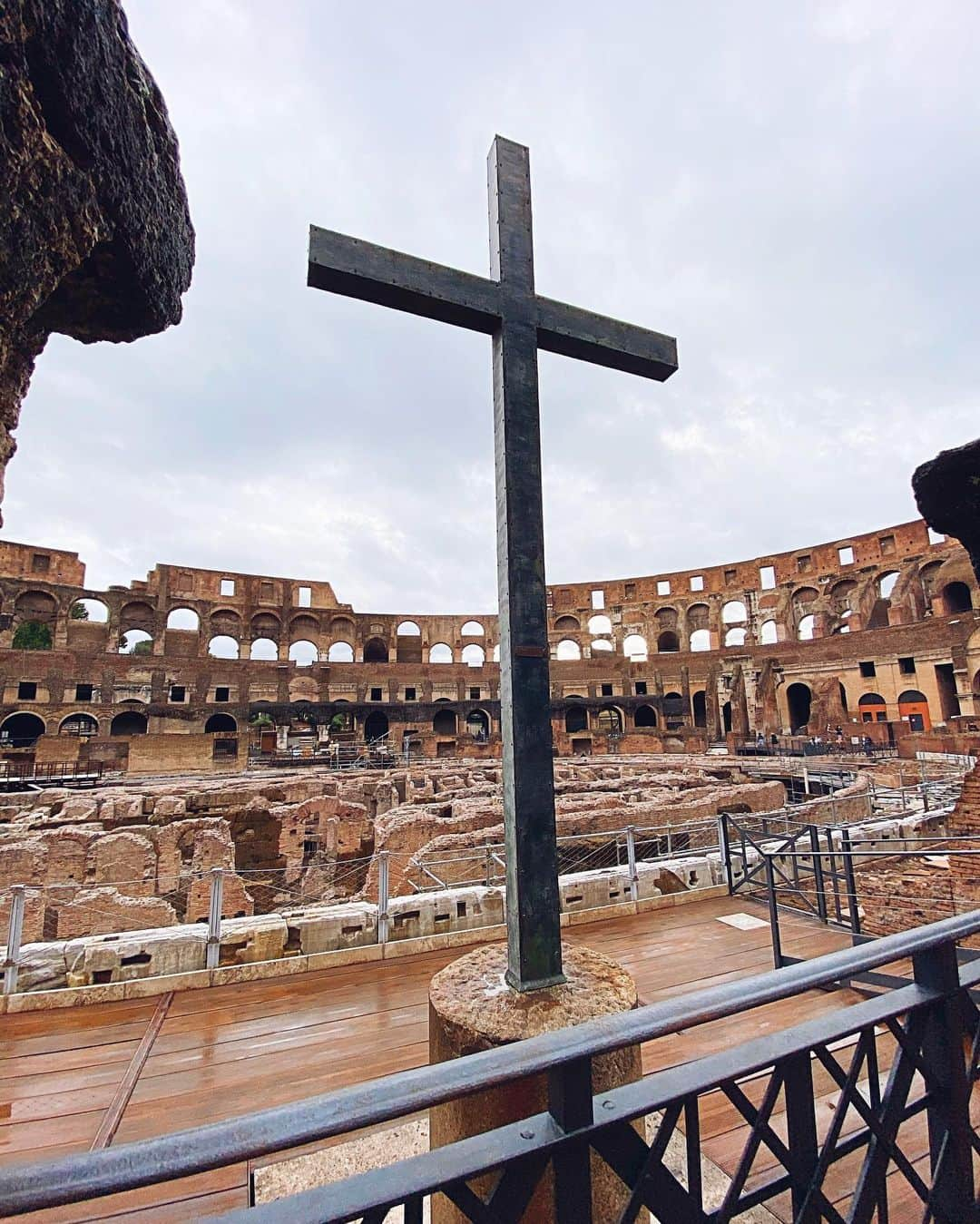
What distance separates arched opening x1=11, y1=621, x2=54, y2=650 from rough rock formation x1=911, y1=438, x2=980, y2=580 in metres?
43.8

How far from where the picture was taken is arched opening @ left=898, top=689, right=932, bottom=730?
101 feet

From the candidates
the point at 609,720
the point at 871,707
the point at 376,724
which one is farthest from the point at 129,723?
the point at 871,707

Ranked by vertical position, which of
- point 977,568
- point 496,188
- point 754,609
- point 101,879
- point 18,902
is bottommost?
point 101,879

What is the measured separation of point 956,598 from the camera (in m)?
35.9

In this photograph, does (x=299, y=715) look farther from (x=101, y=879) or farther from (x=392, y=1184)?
(x=392, y=1184)

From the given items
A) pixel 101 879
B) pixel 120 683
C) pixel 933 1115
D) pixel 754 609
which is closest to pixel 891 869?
pixel 933 1115

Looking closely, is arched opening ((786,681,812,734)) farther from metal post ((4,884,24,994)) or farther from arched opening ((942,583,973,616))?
metal post ((4,884,24,994))

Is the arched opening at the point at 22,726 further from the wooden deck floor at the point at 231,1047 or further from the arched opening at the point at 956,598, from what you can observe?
the arched opening at the point at 956,598

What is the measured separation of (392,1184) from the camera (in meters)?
1.00

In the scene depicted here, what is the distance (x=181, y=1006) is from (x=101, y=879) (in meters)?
6.83

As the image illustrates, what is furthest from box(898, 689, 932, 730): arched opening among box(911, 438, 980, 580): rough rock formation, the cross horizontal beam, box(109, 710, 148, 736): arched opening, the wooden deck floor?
box(109, 710, 148, 736): arched opening

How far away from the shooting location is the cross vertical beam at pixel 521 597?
2.12 meters

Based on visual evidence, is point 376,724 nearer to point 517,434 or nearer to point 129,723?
point 129,723

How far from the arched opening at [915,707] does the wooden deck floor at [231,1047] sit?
32487 mm
